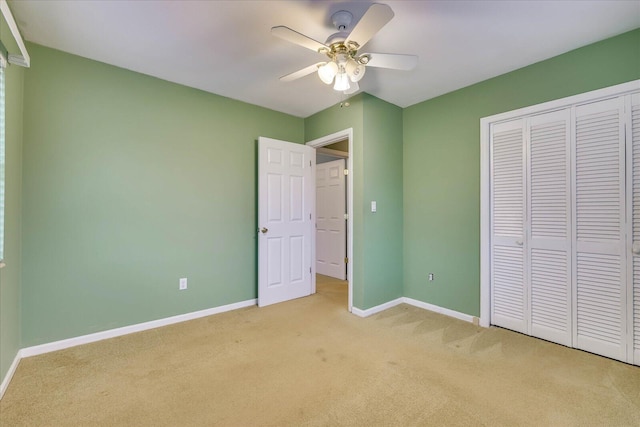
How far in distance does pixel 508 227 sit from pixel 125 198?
3.59 meters

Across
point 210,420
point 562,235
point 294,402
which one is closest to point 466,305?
point 562,235

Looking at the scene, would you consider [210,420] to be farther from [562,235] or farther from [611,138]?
[611,138]

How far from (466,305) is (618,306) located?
3.68 feet

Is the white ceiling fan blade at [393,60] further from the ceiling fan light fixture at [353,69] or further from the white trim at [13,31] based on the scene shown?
the white trim at [13,31]

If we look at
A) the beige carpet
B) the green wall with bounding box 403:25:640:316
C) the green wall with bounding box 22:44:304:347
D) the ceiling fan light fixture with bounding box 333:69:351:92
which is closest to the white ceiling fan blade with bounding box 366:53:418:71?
the ceiling fan light fixture with bounding box 333:69:351:92

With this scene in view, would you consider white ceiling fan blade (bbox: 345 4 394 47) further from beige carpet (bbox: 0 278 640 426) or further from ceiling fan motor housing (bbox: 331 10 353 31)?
beige carpet (bbox: 0 278 640 426)

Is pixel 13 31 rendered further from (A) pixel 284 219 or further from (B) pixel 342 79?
(A) pixel 284 219

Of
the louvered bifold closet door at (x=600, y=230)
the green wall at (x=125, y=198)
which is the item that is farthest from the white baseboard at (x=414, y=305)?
the green wall at (x=125, y=198)

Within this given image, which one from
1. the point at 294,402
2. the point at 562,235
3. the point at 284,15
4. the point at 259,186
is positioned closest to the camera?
the point at 294,402

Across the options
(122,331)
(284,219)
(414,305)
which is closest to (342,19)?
(284,219)

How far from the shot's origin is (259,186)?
3.37 meters

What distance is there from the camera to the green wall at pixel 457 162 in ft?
7.55

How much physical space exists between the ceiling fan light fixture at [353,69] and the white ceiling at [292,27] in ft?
0.91

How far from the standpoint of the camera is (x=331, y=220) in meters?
4.94
